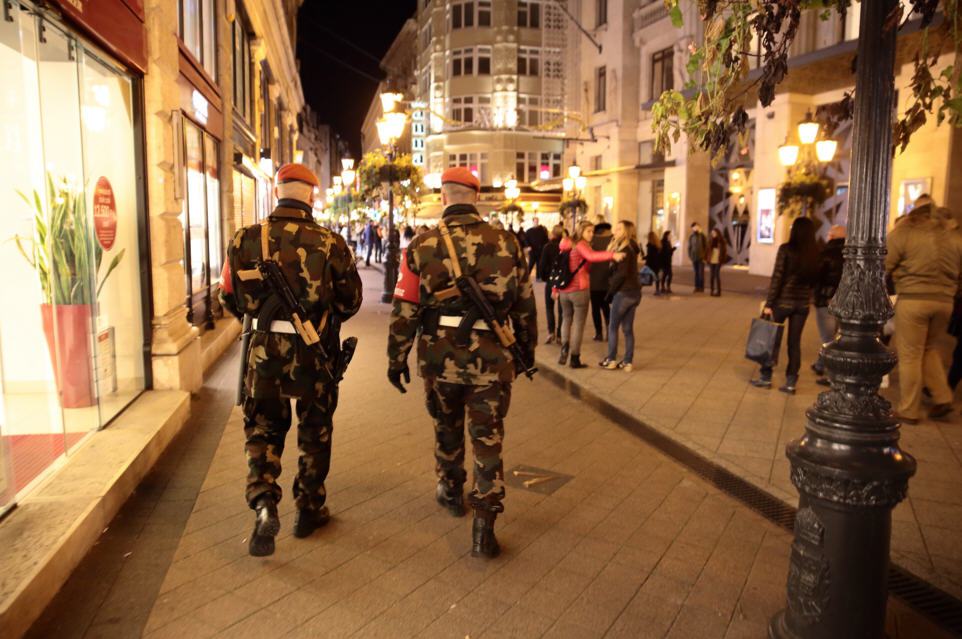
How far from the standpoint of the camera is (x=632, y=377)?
9.15 metres

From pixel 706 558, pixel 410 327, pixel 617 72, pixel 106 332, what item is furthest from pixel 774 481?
pixel 617 72

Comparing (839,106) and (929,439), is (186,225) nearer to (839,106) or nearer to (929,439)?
(839,106)

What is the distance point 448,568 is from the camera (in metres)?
3.96

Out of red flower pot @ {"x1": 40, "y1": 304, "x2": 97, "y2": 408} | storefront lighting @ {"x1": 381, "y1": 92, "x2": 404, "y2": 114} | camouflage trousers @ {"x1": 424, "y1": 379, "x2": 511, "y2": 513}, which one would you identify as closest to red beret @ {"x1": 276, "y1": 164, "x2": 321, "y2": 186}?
camouflage trousers @ {"x1": 424, "y1": 379, "x2": 511, "y2": 513}

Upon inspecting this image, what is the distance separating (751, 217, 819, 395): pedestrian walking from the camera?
26.4 ft

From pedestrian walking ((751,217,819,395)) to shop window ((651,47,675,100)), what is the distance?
83.5 ft

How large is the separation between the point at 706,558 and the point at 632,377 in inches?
199

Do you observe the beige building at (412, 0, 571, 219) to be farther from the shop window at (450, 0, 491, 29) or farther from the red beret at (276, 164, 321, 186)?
the red beret at (276, 164, 321, 186)

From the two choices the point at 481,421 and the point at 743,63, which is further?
the point at 481,421

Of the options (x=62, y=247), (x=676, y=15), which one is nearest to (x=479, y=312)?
(x=676, y=15)

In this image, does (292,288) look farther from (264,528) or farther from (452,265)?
(264,528)

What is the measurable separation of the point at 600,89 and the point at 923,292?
32585 mm

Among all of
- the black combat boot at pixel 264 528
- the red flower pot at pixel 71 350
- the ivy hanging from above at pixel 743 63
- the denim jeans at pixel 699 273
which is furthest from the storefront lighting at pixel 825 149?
the black combat boot at pixel 264 528

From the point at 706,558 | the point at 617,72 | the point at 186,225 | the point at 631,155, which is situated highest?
the point at 617,72
